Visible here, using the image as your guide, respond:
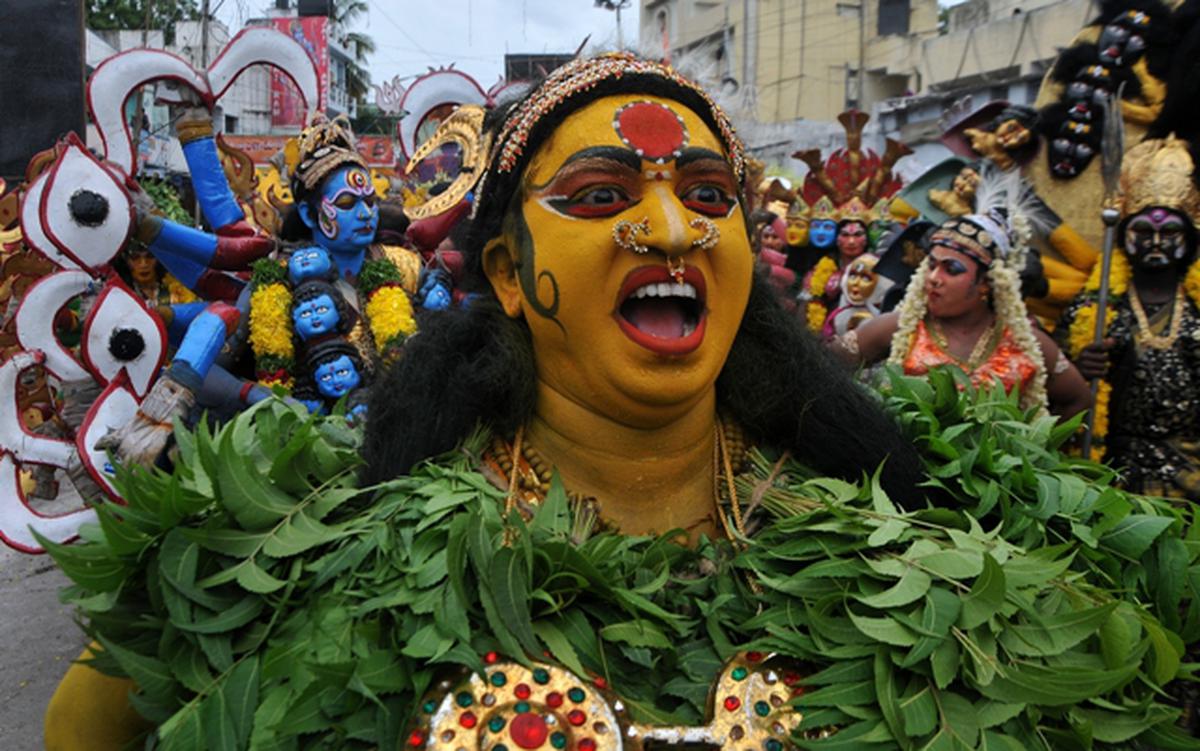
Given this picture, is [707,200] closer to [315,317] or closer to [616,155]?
[616,155]

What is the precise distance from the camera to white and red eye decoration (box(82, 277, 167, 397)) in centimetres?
418

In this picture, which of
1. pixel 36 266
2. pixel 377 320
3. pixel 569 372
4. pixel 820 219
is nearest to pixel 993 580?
pixel 569 372

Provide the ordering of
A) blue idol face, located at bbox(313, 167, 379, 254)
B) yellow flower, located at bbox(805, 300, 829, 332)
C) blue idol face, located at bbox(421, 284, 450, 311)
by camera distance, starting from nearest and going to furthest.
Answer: blue idol face, located at bbox(313, 167, 379, 254), blue idol face, located at bbox(421, 284, 450, 311), yellow flower, located at bbox(805, 300, 829, 332)

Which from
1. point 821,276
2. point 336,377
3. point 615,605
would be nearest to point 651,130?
point 615,605

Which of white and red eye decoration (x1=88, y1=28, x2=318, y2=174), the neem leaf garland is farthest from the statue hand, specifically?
white and red eye decoration (x1=88, y1=28, x2=318, y2=174)

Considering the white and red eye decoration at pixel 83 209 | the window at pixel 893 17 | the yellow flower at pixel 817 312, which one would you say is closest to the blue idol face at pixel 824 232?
the yellow flower at pixel 817 312

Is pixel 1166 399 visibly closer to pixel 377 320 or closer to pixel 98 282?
pixel 377 320

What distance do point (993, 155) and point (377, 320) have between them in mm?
3214

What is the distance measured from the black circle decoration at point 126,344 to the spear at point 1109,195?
12.9 ft

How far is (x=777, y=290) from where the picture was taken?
2.54m

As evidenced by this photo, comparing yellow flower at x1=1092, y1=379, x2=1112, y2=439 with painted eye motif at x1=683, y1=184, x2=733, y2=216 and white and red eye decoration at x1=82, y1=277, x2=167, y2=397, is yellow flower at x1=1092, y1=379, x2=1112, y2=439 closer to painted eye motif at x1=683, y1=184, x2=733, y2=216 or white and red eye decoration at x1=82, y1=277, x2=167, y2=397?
painted eye motif at x1=683, y1=184, x2=733, y2=216

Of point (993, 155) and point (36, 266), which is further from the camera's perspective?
point (36, 266)

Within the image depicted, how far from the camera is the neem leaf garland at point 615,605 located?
1684mm

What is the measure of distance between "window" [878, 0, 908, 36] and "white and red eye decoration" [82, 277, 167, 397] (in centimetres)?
2732
